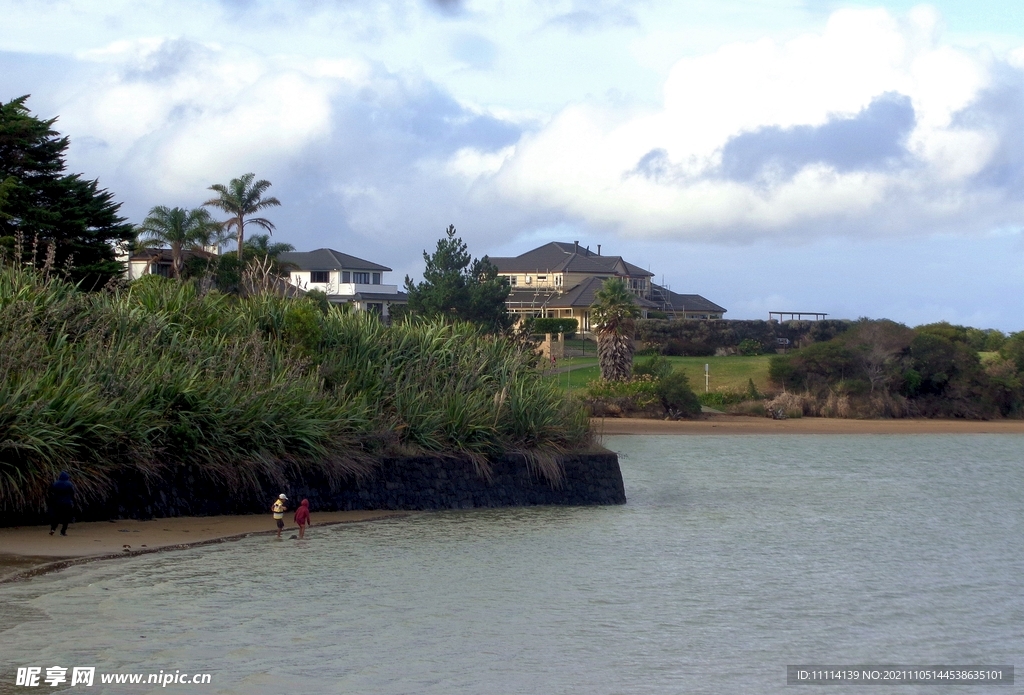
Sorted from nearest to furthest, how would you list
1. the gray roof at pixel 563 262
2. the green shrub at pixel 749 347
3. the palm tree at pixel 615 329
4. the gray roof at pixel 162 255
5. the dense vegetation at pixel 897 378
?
1. the palm tree at pixel 615 329
2. the dense vegetation at pixel 897 378
3. the gray roof at pixel 162 255
4. the green shrub at pixel 749 347
5. the gray roof at pixel 563 262

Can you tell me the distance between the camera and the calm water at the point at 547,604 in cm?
1261

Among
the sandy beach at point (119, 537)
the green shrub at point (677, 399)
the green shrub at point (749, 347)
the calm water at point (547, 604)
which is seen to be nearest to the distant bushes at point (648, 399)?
the green shrub at point (677, 399)

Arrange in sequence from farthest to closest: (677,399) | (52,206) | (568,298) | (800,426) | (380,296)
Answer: (568,298) < (380,296) < (800,426) < (677,399) < (52,206)

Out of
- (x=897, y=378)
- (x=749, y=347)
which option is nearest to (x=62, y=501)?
(x=897, y=378)

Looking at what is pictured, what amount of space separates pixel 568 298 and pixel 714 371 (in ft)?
92.1

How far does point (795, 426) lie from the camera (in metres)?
57.4

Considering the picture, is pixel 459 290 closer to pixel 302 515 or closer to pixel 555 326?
pixel 555 326

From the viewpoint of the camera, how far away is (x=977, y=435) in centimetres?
5772

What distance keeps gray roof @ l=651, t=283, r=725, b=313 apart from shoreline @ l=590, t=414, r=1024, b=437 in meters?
44.0

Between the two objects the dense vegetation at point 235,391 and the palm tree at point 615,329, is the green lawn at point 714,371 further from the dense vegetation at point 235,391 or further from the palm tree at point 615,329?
the dense vegetation at point 235,391

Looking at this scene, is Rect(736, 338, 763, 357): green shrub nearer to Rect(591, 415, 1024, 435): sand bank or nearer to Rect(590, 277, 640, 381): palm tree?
Rect(591, 415, 1024, 435): sand bank

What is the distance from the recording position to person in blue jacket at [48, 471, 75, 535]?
17.5 meters

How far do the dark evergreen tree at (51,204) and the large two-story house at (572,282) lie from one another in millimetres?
54522

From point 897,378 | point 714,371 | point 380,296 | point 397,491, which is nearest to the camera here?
point 397,491
